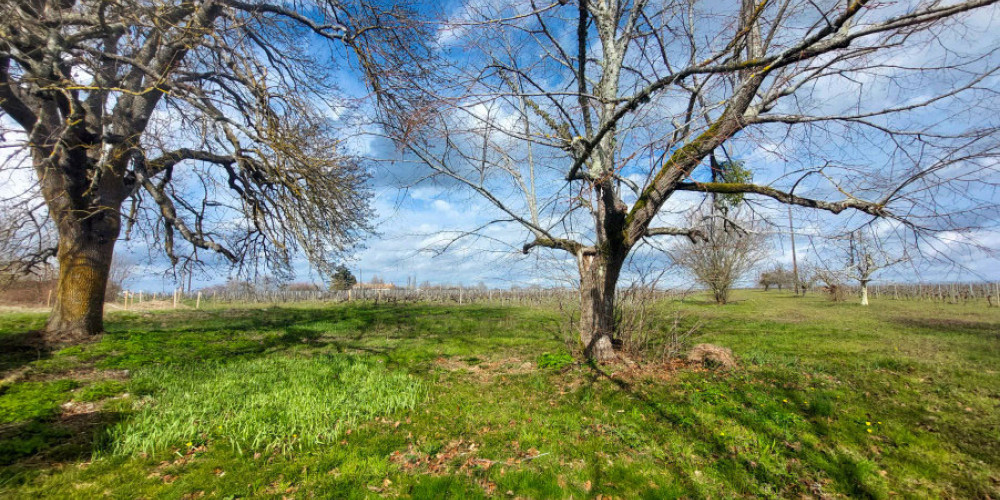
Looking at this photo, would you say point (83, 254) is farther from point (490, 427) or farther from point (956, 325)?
point (956, 325)

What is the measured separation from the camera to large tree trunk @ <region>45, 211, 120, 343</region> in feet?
29.0

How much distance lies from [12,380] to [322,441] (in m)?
6.13

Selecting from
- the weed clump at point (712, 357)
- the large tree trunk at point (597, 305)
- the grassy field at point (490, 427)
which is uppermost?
the large tree trunk at point (597, 305)

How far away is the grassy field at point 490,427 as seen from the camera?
11.0 feet

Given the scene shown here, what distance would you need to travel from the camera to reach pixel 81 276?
8.98 meters

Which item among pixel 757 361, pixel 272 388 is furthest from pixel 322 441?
pixel 757 361

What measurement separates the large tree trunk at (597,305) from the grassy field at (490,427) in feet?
1.86

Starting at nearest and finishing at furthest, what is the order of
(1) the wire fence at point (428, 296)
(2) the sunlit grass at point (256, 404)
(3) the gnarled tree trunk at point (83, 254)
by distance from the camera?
(2) the sunlit grass at point (256, 404), (3) the gnarled tree trunk at point (83, 254), (1) the wire fence at point (428, 296)

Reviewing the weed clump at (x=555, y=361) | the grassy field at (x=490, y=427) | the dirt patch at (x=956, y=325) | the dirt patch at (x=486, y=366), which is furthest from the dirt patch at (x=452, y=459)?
the dirt patch at (x=956, y=325)

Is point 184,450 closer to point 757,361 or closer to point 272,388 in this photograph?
point 272,388

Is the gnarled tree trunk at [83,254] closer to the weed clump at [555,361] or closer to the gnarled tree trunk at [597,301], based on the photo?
the weed clump at [555,361]

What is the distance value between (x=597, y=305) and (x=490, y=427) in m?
3.61

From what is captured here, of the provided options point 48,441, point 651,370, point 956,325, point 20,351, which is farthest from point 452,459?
point 956,325

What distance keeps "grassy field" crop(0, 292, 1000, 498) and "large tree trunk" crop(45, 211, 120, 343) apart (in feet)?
4.19
